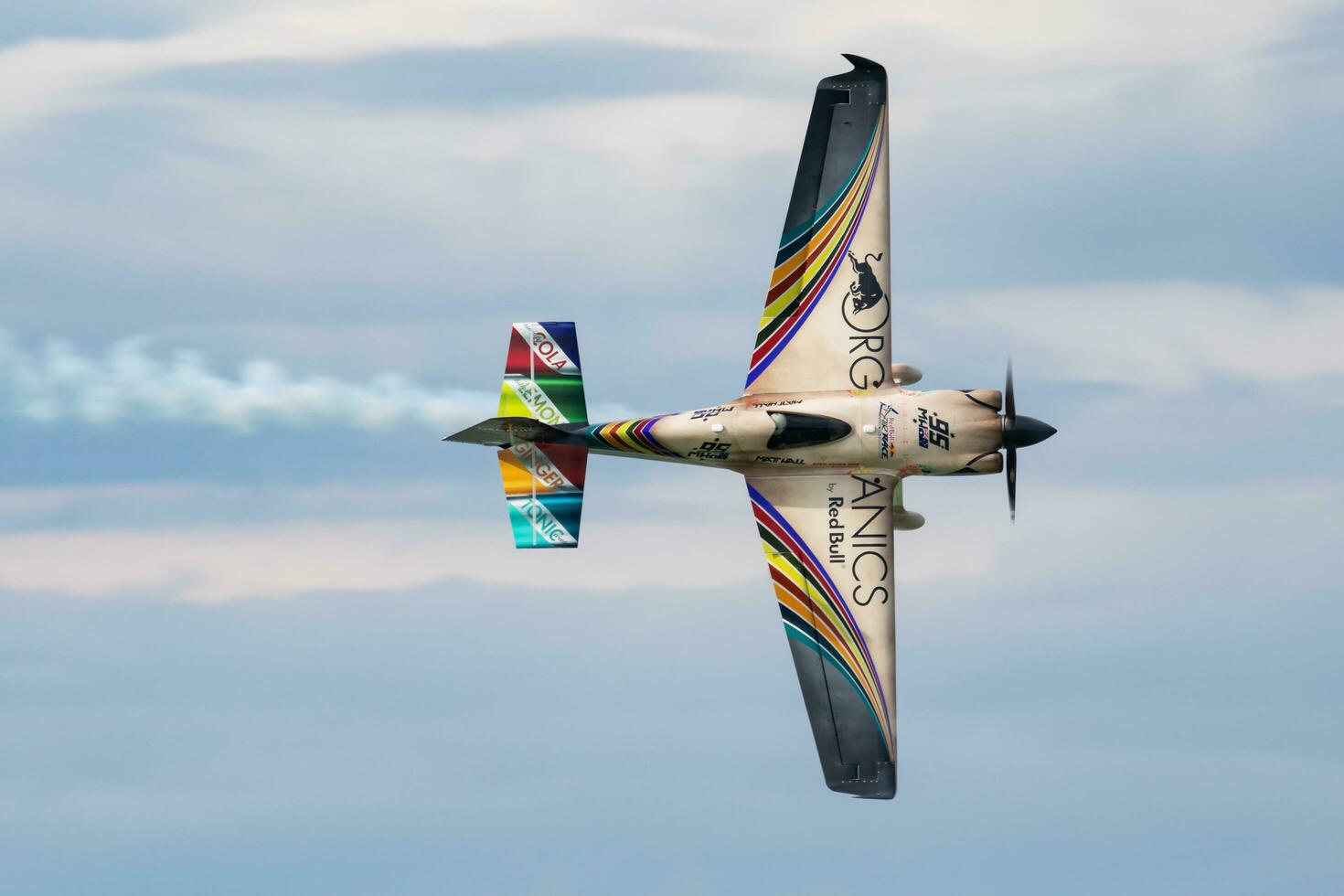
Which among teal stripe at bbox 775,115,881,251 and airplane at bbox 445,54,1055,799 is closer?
airplane at bbox 445,54,1055,799

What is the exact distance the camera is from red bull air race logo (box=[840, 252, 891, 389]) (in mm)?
46906

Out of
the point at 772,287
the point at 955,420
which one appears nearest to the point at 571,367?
the point at 772,287

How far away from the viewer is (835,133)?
157 ft

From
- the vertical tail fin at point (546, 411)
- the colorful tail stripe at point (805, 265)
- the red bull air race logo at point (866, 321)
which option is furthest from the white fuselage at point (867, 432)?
the vertical tail fin at point (546, 411)

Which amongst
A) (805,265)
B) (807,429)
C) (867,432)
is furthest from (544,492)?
(805,265)

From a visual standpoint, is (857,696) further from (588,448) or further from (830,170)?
(830,170)

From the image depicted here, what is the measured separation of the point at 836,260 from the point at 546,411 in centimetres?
688

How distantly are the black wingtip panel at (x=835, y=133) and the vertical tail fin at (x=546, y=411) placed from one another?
18.0 feet

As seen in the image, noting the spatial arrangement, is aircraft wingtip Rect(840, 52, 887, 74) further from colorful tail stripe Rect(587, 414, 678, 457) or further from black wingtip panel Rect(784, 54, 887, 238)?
colorful tail stripe Rect(587, 414, 678, 457)

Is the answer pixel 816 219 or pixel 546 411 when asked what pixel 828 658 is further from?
pixel 816 219

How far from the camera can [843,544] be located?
4681cm

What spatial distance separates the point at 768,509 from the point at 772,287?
4.69 meters

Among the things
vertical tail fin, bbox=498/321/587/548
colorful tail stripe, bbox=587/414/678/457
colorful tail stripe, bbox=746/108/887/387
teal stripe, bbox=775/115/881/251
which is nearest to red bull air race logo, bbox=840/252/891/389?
colorful tail stripe, bbox=746/108/887/387

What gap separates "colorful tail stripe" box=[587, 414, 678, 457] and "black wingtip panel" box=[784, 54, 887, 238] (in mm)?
5119
